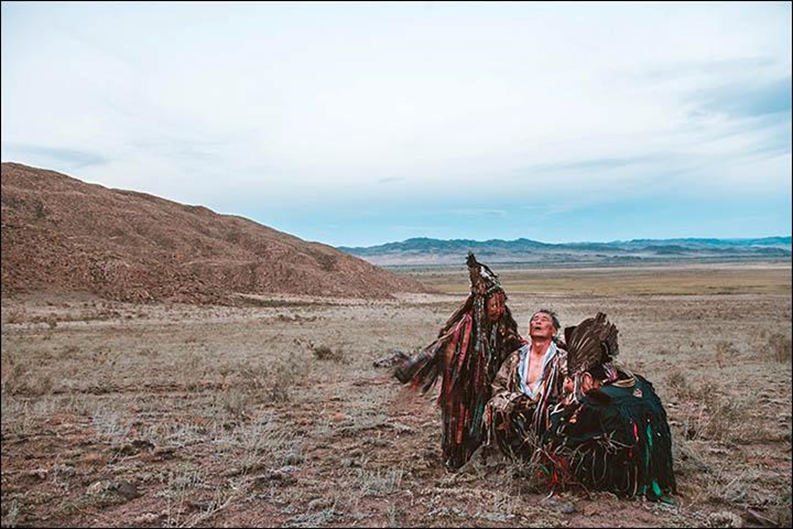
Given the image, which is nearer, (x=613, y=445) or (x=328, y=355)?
(x=613, y=445)

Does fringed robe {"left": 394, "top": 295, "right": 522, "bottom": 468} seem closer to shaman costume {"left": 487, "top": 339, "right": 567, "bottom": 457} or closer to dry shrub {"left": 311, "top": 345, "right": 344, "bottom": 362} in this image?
shaman costume {"left": 487, "top": 339, "right": 567, "bottom": 457}

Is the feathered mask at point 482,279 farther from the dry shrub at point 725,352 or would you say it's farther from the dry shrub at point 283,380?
the dry shrub at point 725,352

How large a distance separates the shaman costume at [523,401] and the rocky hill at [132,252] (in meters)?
18.4

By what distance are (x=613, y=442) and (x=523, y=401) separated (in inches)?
30.5

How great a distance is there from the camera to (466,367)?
5352mm

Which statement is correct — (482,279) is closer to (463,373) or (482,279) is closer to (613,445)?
(463,373)

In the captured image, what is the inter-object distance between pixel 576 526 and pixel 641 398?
3.78 ft

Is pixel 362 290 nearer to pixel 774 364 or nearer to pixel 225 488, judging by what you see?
pixel 774 364

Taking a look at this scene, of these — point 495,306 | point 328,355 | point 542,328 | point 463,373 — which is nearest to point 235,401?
point 463,373

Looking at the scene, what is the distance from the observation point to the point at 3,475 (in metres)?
5.29

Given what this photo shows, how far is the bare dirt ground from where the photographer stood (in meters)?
4.45

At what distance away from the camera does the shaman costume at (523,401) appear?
496cm

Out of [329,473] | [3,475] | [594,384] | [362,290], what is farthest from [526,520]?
[362,290]

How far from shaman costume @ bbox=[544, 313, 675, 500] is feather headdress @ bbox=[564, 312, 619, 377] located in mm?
193
